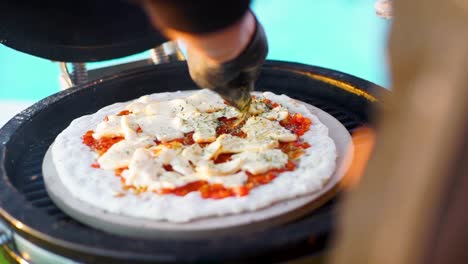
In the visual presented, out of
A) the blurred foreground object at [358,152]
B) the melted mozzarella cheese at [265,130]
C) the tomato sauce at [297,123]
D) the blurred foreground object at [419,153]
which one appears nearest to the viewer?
the blurred foreground object at [419,153]

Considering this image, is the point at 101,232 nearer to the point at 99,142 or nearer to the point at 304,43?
the point at 99,142

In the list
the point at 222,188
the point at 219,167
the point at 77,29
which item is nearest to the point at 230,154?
the point at 219,167

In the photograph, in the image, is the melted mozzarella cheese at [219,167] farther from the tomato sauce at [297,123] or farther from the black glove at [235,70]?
the tomato sauce at [297,123]

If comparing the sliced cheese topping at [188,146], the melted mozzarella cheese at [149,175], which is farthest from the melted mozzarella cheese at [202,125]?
the melted mozzarella cheese at [149,175]

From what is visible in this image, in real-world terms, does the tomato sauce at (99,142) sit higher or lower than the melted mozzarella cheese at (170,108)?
lower

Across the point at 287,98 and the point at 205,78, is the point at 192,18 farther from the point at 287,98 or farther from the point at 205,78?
the point at 287,98

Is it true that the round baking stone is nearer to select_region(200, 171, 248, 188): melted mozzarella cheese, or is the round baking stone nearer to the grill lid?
select_region(200, 171, 248, 188): melted mozzarella cheese
